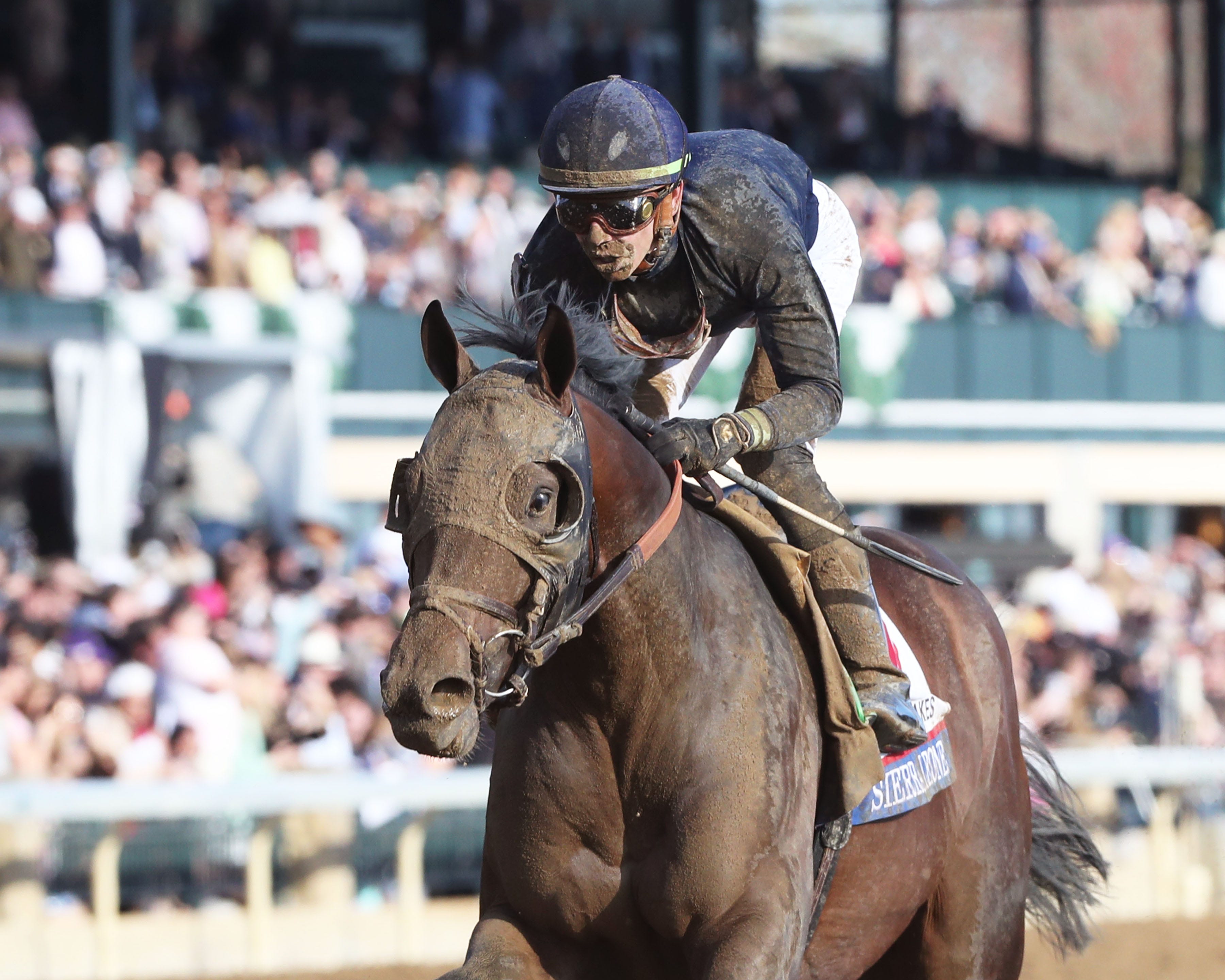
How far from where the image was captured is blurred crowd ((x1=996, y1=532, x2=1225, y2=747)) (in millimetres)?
9266

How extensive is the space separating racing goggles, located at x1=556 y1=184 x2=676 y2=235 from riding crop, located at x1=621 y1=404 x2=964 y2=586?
340 mm

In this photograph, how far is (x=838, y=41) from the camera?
22406mm

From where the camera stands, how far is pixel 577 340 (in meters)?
3.27

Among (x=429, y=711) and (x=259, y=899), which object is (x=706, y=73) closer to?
(x=259, y=899)

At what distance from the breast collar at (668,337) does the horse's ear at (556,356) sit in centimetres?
63

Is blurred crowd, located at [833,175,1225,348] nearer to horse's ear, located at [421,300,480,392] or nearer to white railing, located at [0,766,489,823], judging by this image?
white railing, located at [0,766,489,823]

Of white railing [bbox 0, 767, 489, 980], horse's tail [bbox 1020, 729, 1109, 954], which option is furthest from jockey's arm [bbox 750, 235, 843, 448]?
white railing [bbox 0, 767, 489, 980]

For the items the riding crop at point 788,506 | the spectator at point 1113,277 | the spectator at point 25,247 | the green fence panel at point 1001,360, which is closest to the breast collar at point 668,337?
the riding crop at point 788,506

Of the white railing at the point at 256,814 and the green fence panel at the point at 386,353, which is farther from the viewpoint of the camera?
the green fence panel at the point at 386,353

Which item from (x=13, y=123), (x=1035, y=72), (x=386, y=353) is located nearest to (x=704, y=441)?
(x=386, y=353)

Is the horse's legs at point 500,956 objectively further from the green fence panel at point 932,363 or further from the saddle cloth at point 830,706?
the green fence panel at point 932,363

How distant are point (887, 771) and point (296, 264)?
9255 mm

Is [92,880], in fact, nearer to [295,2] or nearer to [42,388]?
[42,388]

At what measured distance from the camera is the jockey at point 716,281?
11.2 feet
